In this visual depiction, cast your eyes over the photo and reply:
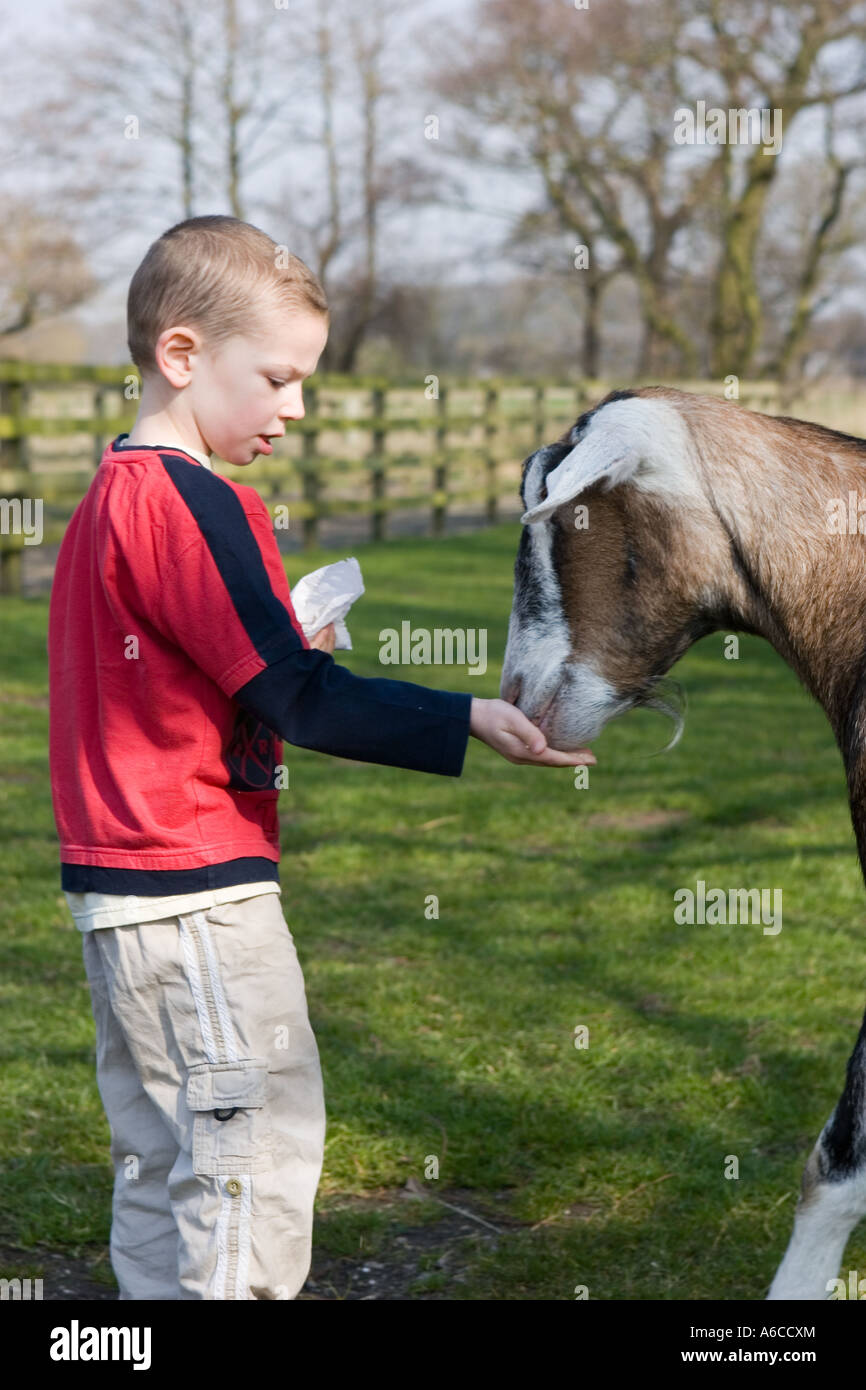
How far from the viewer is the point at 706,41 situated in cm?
2391

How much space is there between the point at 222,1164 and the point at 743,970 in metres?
2.76

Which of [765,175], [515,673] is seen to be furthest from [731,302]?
[515,673]

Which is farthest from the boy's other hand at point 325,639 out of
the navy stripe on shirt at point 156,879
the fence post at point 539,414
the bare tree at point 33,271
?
the bare tree at point 33,271

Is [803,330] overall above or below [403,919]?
above

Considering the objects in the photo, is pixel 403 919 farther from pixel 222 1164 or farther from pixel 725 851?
pixel 222 1164

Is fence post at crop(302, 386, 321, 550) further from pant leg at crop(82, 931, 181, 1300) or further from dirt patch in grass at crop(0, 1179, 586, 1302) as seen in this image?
pant leg at crop(82, 931, 181, 1300)

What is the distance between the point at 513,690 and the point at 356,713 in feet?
1.58

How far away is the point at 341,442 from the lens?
1880cm

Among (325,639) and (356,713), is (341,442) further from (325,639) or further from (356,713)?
(356,713)

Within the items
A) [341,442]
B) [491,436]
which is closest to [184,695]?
[341,442]

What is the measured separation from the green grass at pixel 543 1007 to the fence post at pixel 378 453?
9.47m

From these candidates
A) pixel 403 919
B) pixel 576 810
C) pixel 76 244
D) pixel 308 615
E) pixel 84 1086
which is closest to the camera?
pixel 308 615

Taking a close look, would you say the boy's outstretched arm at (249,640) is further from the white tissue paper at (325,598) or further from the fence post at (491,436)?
the fence post at (491,436)

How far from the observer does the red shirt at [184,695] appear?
A: 2131 millimetres
